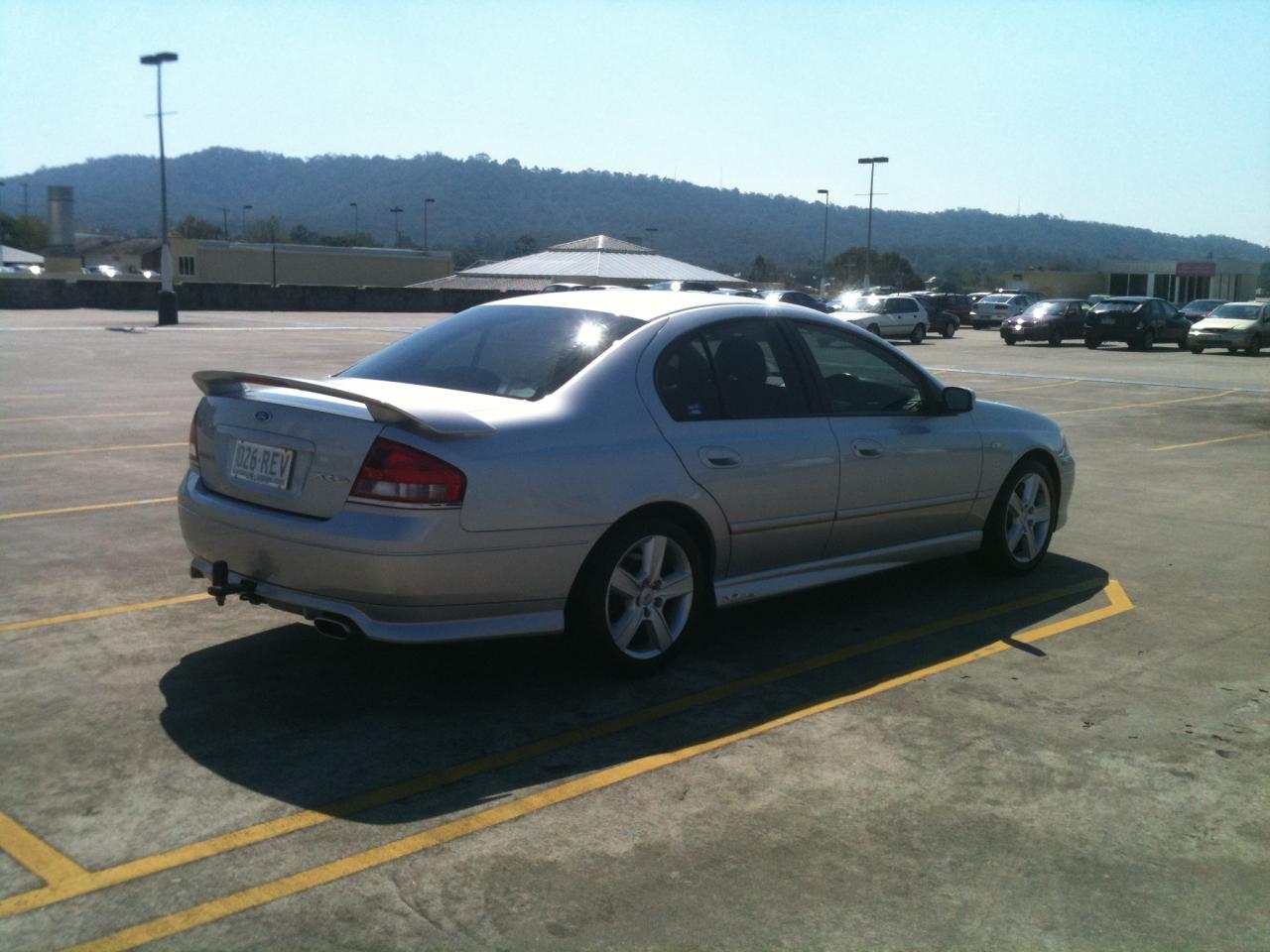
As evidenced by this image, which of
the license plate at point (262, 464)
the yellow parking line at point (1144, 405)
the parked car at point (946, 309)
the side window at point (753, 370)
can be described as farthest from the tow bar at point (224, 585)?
the parked car at point (946, 309)

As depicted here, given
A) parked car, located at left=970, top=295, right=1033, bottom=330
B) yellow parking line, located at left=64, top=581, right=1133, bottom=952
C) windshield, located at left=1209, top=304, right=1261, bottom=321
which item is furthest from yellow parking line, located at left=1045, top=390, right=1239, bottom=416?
parked car, located at left=970, top=295, right=1033, bottom=330

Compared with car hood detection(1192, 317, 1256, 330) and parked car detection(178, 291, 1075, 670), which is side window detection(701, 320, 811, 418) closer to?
parked car detection(178, 291, 1075, 670)

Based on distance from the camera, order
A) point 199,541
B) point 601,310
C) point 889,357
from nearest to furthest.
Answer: point 199,541
point 601,310
point 889,357

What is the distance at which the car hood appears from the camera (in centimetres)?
3875

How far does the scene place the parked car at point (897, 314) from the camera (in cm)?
4131

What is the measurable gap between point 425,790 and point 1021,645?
3.13 metres

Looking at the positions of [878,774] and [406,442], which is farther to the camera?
[406,442]

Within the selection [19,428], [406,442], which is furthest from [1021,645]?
[19,428]

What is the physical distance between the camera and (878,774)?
14.9 ft

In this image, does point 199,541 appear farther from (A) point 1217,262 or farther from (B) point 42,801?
(A) point 1217,262

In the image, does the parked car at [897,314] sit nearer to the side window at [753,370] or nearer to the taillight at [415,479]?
the side window at [753,370]

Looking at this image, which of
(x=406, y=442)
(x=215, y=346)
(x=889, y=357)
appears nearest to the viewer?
(x=406, y=442)

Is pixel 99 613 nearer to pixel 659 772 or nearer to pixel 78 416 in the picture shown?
pixel 659 772

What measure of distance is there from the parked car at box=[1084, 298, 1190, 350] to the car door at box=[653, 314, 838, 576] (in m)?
36.4
